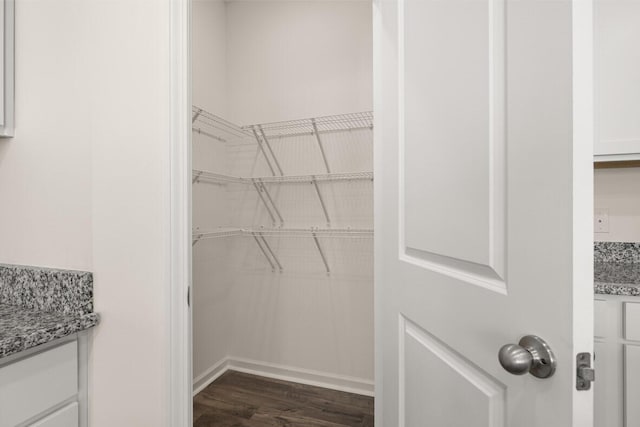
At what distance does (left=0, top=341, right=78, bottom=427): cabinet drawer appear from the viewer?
91 cm

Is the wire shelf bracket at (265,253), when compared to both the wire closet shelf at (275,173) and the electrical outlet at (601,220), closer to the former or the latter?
the wire closet shelf at (275,173)

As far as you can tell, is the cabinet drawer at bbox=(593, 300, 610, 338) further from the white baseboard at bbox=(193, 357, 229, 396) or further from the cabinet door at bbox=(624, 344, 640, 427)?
the white baseboard at bbox=(193, 357, 229, 396)

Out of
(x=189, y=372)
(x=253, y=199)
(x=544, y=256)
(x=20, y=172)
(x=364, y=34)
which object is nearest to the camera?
(x=544, y=256)

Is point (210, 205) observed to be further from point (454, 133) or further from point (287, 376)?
point (454, 133)

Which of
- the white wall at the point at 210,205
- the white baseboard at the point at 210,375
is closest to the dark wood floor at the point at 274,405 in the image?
the white baseboard at the point at 210,375

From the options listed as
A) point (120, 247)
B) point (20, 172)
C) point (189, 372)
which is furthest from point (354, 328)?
point (20, 172)

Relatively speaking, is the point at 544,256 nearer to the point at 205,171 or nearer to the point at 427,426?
the point at 427,426

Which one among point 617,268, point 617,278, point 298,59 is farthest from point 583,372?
point 298,59

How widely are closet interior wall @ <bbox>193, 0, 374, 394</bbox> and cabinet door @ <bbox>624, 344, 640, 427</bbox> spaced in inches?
49.9

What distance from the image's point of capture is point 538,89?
1.72ft

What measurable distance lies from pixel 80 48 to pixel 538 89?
1348mm

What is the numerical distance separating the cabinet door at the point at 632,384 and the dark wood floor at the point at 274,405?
119cm

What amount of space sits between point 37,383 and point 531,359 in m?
1.27

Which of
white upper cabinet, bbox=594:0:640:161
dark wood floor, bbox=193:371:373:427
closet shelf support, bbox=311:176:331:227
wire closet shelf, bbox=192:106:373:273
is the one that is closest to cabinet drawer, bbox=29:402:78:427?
dark wood floor, bbox=193:371:373:427
